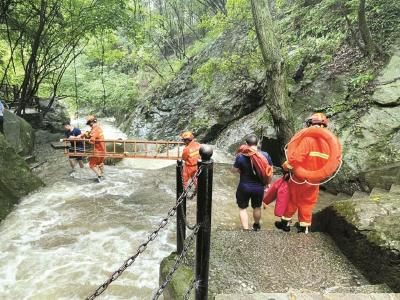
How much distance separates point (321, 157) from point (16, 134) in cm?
1106

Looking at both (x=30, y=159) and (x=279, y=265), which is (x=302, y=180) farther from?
(x=30, y=159)

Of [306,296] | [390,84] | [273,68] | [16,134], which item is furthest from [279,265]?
[16,134]

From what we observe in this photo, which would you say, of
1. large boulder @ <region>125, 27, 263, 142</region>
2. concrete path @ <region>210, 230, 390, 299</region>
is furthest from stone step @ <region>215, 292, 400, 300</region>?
large boulder @ <region>125, 27, 263, 142</region>

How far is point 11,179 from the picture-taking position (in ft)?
27.3

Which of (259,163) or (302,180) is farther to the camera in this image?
(259,163)

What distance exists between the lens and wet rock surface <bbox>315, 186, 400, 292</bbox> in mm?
3529

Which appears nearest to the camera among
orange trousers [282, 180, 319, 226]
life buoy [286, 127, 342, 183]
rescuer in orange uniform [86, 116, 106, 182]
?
life buoy [286, 127, 342, 183]

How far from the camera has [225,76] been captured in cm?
1655

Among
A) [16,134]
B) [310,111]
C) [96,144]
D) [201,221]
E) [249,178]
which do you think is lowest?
[249,178]

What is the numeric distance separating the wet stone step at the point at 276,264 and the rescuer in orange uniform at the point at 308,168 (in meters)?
0.51

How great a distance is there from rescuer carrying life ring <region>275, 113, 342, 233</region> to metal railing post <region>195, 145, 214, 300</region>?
278 centimetres

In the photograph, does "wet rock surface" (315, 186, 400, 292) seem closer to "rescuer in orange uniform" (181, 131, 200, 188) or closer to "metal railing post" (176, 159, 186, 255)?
"metal railing post" (176, 159, 186, 255)

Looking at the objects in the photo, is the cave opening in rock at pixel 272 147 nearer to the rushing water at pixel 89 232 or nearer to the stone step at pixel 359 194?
the rushing water at pixel 89 232

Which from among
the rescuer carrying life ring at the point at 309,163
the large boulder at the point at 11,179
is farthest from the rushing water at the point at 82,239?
the rescuer carrying life ring at the point at 309,163
